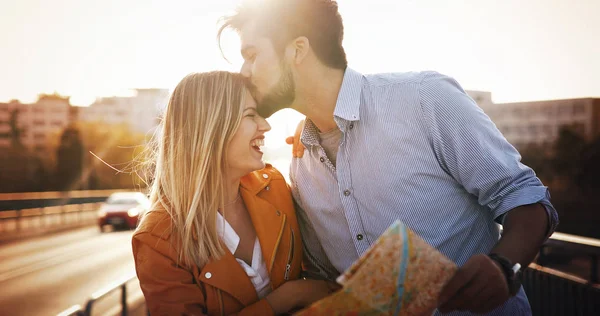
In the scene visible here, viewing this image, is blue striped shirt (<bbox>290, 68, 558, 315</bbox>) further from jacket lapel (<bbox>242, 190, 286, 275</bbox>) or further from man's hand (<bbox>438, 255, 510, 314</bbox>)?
man's hand (<bbox>438, 255, 510, 314</bbox>)

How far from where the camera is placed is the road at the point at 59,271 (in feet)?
31.4

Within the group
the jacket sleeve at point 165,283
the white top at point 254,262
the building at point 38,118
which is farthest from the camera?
the building at point 38,118

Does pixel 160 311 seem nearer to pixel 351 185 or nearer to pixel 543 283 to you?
pixel 351 185

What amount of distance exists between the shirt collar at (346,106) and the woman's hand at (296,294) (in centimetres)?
76

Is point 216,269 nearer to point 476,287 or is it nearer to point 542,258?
point 476,287

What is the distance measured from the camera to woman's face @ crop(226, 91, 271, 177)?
2.79m

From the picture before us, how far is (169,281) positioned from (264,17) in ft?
5.15

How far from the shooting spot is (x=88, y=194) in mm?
42250

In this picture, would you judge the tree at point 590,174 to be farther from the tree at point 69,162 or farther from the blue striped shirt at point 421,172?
the blue striped shirt at point 421,172

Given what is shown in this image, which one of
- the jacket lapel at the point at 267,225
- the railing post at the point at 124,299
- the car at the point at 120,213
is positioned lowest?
the car at the point at 120,213

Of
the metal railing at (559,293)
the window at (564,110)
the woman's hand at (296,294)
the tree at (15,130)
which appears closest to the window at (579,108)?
the window at (564,110)

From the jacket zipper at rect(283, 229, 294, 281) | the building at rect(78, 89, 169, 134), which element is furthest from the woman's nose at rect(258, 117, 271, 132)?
the building at rect(78, 89, 169, 134)

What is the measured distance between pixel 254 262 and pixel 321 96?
0.99m

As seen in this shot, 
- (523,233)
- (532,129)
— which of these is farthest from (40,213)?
(532,129)
